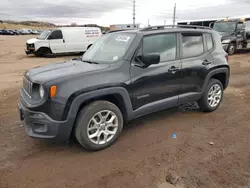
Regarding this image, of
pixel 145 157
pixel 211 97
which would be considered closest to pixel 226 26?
pixel 211 97

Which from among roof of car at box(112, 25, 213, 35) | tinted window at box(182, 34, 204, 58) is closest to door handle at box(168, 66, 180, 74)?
tinted window at box(182, 34, 204, 58)

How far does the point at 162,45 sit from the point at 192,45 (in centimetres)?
77

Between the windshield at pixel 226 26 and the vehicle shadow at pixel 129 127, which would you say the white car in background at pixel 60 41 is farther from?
the vehicle shadow at pixel 129 127

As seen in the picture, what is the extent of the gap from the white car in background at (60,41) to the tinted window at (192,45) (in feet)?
41.5

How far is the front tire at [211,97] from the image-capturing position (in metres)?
Answer: 4.67

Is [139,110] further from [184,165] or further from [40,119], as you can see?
[40,119]

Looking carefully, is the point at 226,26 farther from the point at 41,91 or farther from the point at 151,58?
the point at 41,91

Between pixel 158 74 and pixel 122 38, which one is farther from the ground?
pixel 122 38

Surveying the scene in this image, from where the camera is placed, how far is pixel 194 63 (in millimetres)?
4293

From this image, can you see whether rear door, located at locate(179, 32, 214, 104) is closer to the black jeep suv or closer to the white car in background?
the black jeep suv

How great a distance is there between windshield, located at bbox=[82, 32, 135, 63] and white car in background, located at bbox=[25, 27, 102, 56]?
A: 12.0 meters

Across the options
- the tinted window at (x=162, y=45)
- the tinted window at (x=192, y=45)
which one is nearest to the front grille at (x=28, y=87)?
the tinted window at (x=162, y=45)

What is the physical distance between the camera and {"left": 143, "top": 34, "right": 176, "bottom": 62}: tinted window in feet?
12.3

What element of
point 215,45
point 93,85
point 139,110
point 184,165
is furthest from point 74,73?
point 215,45
